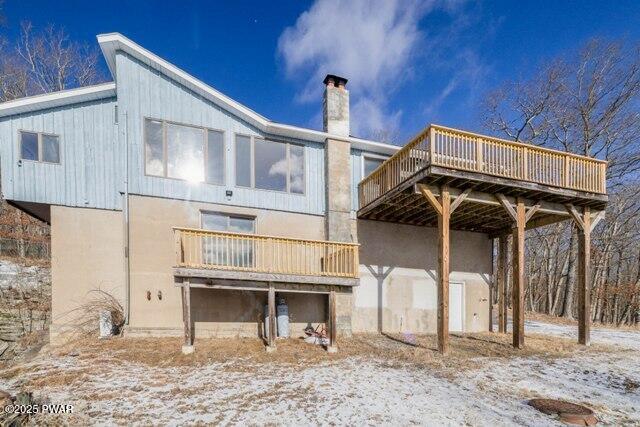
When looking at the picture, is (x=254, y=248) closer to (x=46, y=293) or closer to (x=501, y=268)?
(x=501, y=268)

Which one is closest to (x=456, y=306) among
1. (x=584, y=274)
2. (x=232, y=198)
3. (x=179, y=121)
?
(x=584, y=274)

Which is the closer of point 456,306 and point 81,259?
point 81,259

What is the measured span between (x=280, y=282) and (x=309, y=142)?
519 centimetres

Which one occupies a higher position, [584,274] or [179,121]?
[179,121]

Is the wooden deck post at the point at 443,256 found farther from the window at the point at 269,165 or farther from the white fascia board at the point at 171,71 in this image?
the white fascia board at the point at 171,71

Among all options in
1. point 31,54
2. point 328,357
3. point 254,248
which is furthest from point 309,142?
point 31,54

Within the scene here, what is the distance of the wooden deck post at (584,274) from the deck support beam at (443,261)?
4.74 m

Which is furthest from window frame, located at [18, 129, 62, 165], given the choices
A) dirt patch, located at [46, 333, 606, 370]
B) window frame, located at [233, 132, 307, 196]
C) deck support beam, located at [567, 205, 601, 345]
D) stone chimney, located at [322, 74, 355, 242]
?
deck support beam, located at [567, 205, 601, 345]

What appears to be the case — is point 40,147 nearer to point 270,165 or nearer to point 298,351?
point 270,165

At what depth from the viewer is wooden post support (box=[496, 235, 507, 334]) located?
1275cm

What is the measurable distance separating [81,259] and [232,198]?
4.46m

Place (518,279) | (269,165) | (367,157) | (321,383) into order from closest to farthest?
(321,383)
(518,279)
(269,165)
(367,157)

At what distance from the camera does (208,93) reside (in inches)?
401

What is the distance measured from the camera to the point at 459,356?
8.38m
